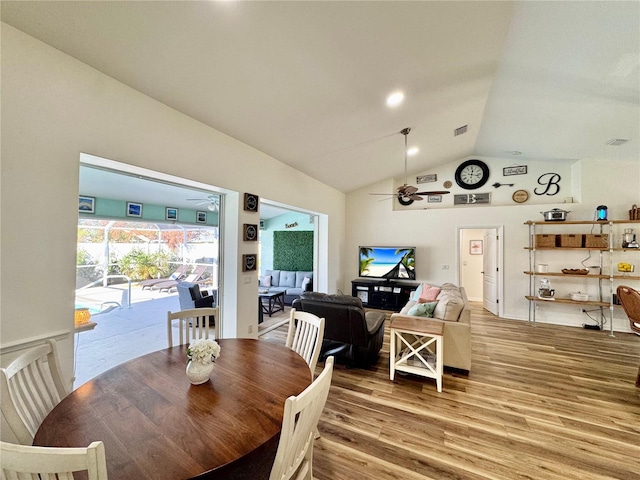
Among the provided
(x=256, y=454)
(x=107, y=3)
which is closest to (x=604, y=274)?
(x=256, y=454)


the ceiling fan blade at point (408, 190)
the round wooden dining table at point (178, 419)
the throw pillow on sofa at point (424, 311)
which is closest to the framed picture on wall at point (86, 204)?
the round wooden dining table at point (178, 419)

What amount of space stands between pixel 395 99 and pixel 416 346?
301 cm

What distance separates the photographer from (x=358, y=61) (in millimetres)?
2342

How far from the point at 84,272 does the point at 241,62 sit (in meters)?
2.20

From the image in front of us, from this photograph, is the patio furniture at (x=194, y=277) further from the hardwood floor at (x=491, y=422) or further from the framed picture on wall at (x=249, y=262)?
the hardwood floor at (x=491, y=422)

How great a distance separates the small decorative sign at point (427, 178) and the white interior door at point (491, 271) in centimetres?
172

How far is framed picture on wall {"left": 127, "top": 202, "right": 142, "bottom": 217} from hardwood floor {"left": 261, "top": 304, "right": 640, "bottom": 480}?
2720 mm

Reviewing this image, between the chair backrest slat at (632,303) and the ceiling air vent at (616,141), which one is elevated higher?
the ceiling air vent at (616,141)

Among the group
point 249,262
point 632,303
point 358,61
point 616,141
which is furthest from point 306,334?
point 616,141

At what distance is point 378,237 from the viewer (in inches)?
261

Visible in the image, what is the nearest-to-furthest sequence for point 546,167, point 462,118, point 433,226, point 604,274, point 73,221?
point 73,221 < point 462,118 < point 604,274 < point 546,167 < point 433,226

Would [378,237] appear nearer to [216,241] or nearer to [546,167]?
[546,167]

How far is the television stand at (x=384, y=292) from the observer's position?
588 cm

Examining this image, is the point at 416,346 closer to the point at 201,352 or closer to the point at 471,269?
the point at 201,352
